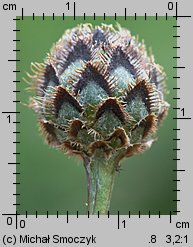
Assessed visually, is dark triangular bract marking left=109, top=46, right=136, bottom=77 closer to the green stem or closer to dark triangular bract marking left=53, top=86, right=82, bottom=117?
dark triangular bract marking left=53, top=86, right=82, bottom=117

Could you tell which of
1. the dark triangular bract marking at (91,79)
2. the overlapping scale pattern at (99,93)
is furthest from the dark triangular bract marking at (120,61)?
the dark triangular bract marking at (91,79)

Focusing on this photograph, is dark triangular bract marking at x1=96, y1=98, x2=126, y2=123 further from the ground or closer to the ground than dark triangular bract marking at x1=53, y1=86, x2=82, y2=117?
closer to the ground

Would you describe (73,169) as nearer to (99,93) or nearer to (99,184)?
(99,184)

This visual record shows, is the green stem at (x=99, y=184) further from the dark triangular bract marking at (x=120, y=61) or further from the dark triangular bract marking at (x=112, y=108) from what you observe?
the dark triangular bract marking at (x=120, y=61)

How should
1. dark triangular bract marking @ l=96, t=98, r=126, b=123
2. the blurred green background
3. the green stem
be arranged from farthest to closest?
the blurred green background < the green stem < dark triangular bract marking @ l=96, t=98, r=126, b=123

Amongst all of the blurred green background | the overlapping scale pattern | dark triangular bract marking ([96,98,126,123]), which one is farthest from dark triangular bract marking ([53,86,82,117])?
the blurred green background
